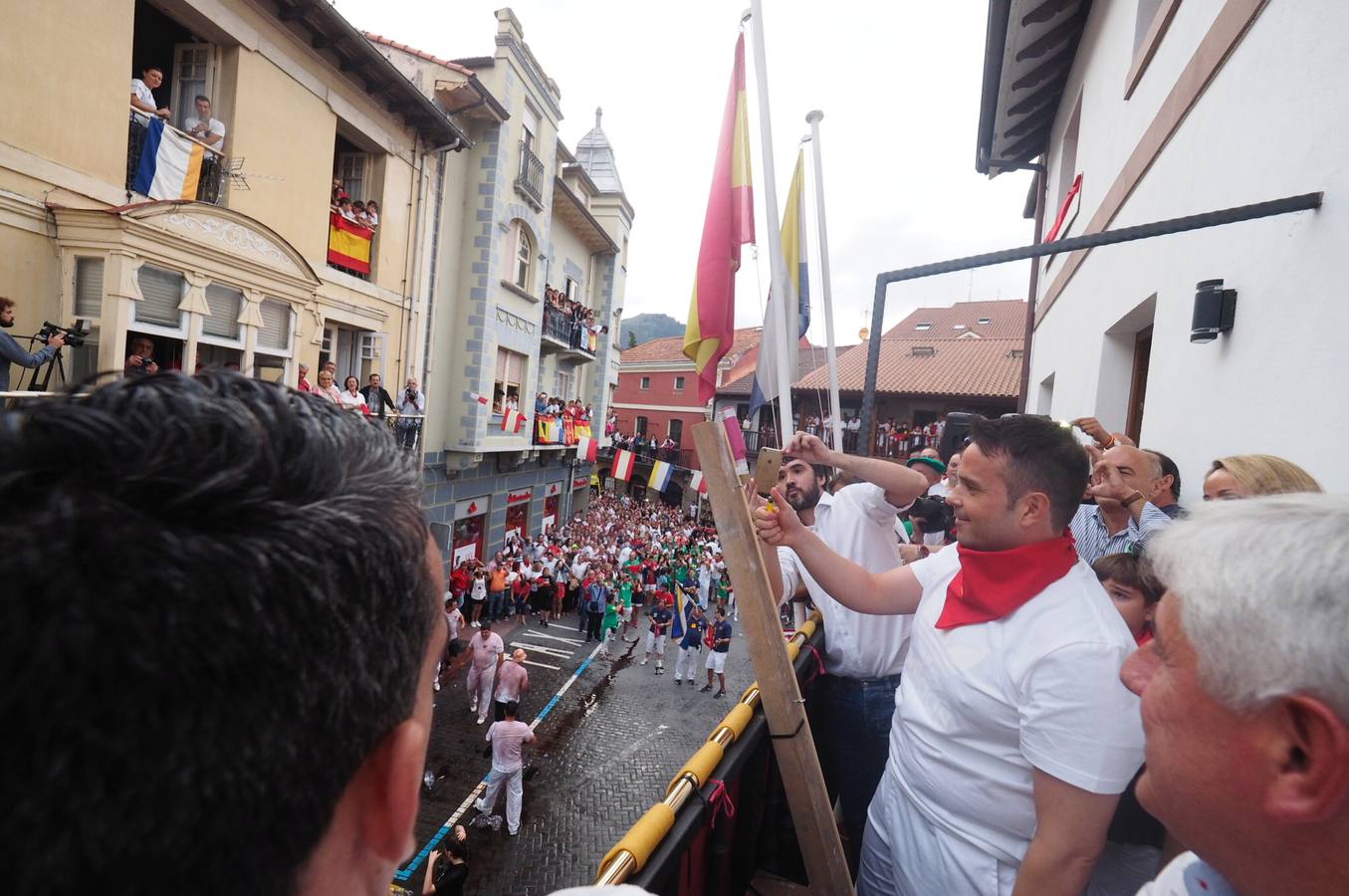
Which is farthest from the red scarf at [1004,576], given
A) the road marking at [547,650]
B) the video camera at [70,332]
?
the road marking at [547,650]

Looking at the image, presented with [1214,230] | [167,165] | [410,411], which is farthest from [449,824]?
[1214,230]

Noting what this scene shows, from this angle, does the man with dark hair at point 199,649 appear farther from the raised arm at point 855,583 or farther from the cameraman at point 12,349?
the cameraman at point 12,349

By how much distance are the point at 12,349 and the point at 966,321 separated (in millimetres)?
40076

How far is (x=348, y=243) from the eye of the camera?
38.6 ft

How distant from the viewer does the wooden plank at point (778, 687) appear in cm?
209

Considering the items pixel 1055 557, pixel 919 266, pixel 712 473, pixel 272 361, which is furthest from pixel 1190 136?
pixel 272 361

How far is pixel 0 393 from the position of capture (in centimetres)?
552

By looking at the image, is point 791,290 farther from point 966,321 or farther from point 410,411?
point 966,321

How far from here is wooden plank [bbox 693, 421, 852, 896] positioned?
2.09 m

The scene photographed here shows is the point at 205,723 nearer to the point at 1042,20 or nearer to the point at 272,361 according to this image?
the point at 1042,20

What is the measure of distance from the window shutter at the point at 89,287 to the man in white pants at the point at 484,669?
6.57 metres

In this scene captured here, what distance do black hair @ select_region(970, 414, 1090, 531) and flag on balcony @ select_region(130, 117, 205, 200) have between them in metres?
9.75

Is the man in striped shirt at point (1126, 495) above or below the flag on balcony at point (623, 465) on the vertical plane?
above

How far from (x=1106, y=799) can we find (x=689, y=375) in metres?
41.7
